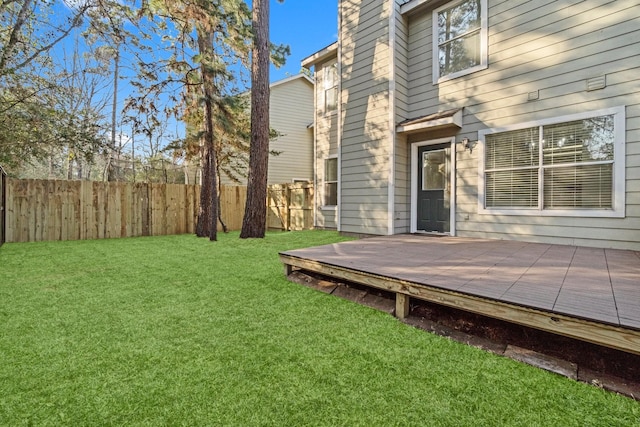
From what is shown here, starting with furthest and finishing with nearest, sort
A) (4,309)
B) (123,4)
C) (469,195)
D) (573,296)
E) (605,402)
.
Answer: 1. (123,4)
2. (469,195)
3. (4,309)
4. (573,296)
5. (605,402)

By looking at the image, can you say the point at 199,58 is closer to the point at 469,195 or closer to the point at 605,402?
the point at 469,195

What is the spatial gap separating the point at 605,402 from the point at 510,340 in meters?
0.67

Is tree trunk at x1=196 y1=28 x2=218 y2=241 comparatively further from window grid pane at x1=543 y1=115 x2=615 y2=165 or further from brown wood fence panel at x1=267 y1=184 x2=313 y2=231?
window grid pane at x1=543 y1=115 x2=615 y2=165

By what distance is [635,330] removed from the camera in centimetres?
160

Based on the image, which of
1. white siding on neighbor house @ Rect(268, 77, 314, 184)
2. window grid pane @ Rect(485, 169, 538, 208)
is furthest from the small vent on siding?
white siding on neighbor house @ Rect(268, 77, 314, 184)

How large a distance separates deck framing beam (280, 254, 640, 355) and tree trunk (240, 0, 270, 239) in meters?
4.78

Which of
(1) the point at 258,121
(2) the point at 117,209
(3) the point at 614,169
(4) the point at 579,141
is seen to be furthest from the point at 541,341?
(2) the point at 117,209

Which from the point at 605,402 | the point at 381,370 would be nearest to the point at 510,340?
the point at 605,402

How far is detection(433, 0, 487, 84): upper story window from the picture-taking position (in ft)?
17.8

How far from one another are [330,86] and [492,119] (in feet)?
15.9

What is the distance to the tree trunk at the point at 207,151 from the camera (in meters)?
7.13

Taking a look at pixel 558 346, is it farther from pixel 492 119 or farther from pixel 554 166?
Answer: pixel 492 119

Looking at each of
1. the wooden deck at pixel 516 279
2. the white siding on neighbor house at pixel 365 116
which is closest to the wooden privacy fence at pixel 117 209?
the white siding on neighbor house at pixel 365 116

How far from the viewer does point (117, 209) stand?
8.42 metres
